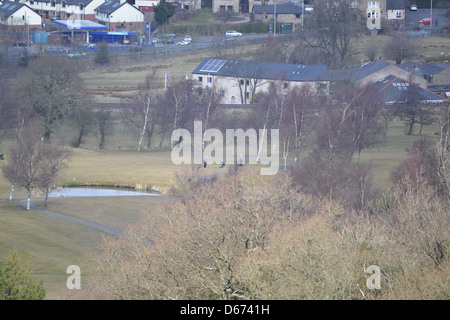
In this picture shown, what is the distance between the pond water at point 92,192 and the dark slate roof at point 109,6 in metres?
56.4

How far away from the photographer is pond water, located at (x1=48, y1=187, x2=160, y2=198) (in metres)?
34.7

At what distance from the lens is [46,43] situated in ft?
260

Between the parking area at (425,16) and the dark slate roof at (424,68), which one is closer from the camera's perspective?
the dark slate roof at (424,68)

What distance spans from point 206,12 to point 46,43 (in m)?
23.0

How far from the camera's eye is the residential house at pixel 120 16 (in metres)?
88.8

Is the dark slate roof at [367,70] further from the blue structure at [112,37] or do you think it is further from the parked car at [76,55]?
the blue structure at [112,37]

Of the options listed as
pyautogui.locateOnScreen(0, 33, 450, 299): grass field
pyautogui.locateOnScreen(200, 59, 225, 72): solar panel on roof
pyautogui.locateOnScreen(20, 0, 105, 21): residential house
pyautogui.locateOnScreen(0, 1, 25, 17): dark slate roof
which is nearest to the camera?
pyautogui.locateOnScreen(0, 33, 450, 299): grass field

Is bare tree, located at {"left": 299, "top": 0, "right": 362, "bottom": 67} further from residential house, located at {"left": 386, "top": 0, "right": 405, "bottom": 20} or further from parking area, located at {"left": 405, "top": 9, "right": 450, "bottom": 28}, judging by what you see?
parking area, located at {"left": 405, "top": 9, "right": 450, "bottom": 28}

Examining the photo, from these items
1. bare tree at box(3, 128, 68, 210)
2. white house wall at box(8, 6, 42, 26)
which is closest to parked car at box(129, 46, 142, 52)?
white house wall at box(8, 6, 42, 26)

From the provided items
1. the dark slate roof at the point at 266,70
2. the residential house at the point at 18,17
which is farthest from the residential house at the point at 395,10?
the residential house at the point at 18,17

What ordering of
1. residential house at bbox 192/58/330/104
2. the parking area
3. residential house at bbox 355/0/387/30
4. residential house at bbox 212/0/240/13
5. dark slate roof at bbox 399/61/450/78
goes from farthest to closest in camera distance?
1. residential house at bbox 212/0/240/13
2. residential house at bbox 355/0/387/30
3. the parking area
4. dark slate roof at bbox 399/61/450/78
5. residential house at bbox 192/58/330/104

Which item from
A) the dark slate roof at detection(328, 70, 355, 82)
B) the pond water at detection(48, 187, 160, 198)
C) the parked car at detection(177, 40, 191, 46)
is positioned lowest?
the pond water at detection(48, 187, 160, 198)

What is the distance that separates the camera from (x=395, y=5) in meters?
87.6

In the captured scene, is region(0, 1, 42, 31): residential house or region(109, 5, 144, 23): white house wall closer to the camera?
region(0, 1, 42, 31): residential house
